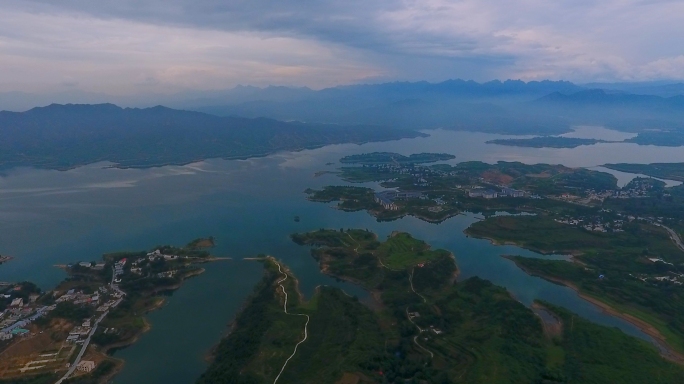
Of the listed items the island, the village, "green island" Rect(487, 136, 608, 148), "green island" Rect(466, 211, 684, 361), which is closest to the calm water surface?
"green island" Rect(466, 211, 684, 361)

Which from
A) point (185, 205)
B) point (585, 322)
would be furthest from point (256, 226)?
point (585, 322)

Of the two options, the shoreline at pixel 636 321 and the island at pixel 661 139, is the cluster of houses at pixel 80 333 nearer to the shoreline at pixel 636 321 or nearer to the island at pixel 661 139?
the shoreline at pixel 636 321

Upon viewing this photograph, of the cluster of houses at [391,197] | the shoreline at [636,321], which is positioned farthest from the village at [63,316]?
the shoreline at [636,321]

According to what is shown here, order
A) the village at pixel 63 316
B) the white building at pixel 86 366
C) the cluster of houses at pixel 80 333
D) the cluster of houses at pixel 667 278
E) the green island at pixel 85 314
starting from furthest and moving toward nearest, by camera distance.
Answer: the cluster of houses at pixel 667 278 → the cluster of houses at pixel 80 333 → the village at pixel 63 316 → the green island at pixel 85 314 → the white building at pixel 86 366

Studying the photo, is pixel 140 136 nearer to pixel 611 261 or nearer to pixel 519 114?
pixel 611 261

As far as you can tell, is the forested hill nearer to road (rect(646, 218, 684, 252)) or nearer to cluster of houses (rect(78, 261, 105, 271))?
cluster of houses (rect(78, 261, 105, 271))

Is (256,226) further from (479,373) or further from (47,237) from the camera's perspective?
(479,373)
